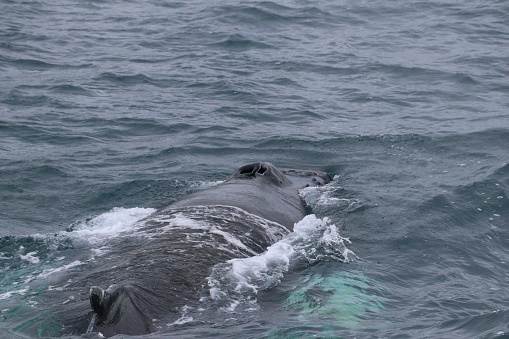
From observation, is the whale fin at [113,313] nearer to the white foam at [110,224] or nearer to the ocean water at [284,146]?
the ocean water at [284,146]

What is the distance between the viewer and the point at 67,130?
58.7ft

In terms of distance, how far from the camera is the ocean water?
8.91 meters

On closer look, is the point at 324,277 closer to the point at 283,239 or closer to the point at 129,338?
the point at 283,239

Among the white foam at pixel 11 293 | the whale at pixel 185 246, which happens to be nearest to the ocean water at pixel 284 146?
the white foam at pixel 11 293

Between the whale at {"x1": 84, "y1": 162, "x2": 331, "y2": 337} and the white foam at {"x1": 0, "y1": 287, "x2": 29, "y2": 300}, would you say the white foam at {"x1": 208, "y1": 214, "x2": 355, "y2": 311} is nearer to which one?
the whale at {"x1": 84, "y1": 162, "x2": 331, "y2": 337}

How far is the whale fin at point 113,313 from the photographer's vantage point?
6.82 meters

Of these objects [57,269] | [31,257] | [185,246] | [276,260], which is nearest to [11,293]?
[57,269]

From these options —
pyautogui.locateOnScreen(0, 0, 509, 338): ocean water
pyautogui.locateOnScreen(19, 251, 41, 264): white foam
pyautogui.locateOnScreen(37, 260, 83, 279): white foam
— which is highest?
pyautogui.locateOnScreen(37, 260, 83, 279): white foam

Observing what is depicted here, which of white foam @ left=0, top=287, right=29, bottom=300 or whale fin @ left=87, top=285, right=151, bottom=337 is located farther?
white foam @ left=0, top=287, right=29, bottom=300

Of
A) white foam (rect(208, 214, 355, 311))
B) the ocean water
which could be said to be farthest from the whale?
the ocean water

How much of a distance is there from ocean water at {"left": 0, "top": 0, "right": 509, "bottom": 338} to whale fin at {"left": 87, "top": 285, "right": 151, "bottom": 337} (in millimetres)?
330

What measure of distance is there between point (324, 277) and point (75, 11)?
25.5 metres

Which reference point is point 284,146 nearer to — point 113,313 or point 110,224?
point 110,224

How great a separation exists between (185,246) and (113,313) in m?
2.55
